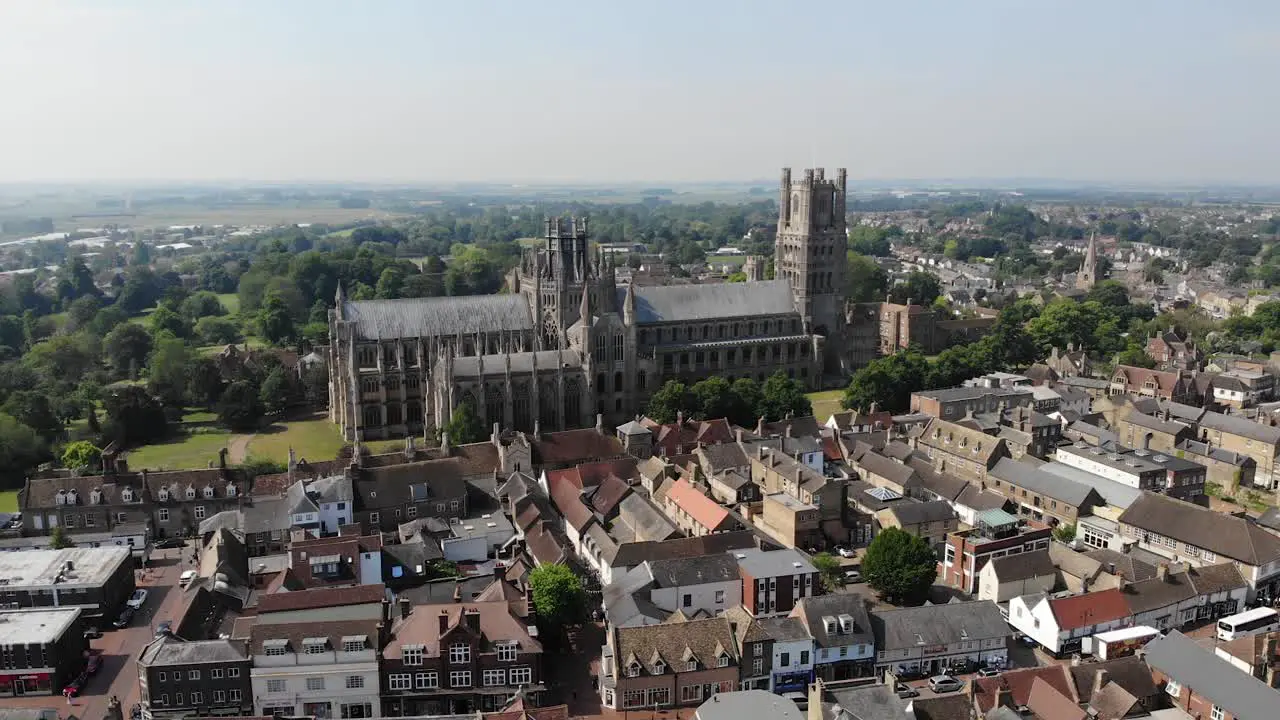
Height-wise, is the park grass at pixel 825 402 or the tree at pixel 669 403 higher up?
the tree at pixel 669 403

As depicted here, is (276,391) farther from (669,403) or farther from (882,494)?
(882,494)

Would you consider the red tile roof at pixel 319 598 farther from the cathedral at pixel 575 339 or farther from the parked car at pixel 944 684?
the cathedral at pixel 575 339

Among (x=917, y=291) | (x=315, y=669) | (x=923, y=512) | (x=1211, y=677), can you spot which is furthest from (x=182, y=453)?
(x=917, y=291)

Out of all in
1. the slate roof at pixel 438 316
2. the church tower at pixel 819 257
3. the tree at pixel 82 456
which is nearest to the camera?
the tree at pixel 82 456

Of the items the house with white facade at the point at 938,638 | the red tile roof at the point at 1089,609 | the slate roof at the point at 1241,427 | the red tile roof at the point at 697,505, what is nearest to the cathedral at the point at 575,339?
the red tile roof at the point at 697,505

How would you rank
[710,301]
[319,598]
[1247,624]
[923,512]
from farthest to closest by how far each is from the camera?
[710,301], [923,512], [1247,624], [319,598]

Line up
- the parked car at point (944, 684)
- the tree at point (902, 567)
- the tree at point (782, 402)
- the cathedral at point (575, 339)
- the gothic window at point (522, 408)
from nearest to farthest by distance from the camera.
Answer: the parked car at point (944, 684) → the tree at point (902, 567) → the gothic window at point (522, 408) → the cathedral at point (575, 339) → the tree at point (782, 402)

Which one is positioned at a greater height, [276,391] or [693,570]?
[276,391]
